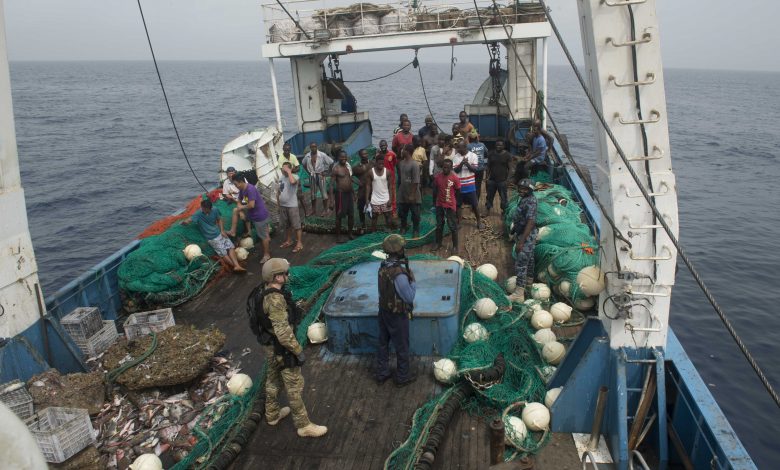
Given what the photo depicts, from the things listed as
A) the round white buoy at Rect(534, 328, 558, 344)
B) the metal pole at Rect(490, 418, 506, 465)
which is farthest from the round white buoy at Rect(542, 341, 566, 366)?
the metal pole at Rect(490, 418, 506, 465)

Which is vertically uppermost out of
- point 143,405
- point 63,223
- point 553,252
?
point 553,252

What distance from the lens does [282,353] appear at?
491 cm

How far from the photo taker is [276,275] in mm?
4781

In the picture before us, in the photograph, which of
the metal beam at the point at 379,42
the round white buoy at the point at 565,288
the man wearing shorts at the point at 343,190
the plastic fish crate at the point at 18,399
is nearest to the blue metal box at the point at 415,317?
the round white buoy at the point at 565,288

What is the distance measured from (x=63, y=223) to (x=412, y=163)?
57.4 ft

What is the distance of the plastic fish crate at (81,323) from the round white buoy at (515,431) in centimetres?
495

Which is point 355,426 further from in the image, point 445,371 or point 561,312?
point 561,312

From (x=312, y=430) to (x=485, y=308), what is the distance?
2410 millimetres

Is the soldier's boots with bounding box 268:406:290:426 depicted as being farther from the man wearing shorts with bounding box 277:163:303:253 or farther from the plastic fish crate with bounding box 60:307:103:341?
the man wearing shorts with bounding box 277:163:303:253

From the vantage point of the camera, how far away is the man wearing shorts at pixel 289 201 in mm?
9023

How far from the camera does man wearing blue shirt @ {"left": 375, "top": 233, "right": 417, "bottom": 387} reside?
529cm

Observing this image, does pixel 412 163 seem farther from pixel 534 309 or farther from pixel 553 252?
pixel 534 309

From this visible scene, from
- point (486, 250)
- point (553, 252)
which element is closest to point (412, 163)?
point (486, 250)

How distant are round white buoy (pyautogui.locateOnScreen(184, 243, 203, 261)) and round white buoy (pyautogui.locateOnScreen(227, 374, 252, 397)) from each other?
131 inches
